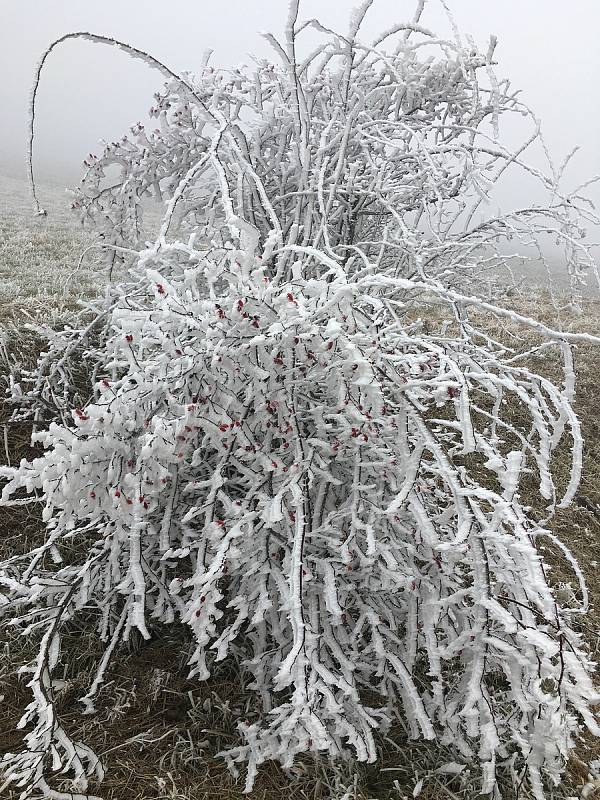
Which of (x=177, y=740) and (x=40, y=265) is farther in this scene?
(x=40, y=265)

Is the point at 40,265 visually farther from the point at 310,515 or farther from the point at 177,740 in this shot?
the point at 177,740

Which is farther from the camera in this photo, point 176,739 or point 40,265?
point 40,265

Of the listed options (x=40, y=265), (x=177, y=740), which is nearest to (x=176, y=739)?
(x=177, y=740)

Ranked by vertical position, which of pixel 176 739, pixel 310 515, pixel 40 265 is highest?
pixel 310 515

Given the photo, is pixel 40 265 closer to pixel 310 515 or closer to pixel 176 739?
pixel 310 515

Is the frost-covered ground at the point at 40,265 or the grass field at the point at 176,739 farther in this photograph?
the frost-covered ground at the point at 40,265

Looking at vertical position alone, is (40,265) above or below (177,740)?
above

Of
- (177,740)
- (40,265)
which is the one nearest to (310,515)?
(177,740)

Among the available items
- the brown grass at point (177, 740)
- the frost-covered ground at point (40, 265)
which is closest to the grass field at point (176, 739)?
the brown grass at point (177, 740)

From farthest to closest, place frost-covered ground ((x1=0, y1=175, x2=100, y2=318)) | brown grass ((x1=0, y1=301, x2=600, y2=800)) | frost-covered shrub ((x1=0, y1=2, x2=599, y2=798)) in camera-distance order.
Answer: frost-covered ground ((x1=0, y1=175, x2=100, y2=318))
brown grass ((x1=0, y1=301, x2=600, y2=800))
frost-covered shrub ((x1=0, y1=2, x2=599, y2=798))

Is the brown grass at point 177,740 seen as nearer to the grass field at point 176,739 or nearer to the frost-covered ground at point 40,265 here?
the grass field at point 176,739

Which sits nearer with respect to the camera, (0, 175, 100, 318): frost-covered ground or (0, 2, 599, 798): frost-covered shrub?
(0, 2, 599, 798): frost-covered shrub

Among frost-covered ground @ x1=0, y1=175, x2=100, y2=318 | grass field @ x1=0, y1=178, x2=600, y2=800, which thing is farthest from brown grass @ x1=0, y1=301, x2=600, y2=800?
frost-covered ground @ x1=0, y1=175, x2=100, y2=318

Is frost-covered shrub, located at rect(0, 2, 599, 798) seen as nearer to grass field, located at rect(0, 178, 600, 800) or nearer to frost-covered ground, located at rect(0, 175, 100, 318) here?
grass field, located at rect(0, 178, 600, 800)
